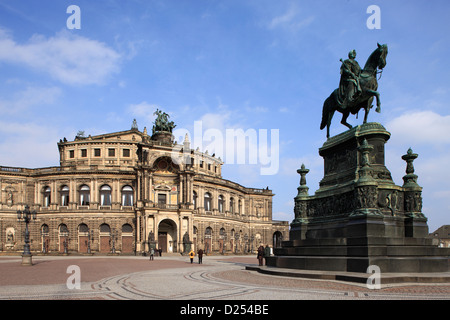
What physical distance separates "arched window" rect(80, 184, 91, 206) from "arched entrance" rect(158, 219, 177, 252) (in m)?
12.2

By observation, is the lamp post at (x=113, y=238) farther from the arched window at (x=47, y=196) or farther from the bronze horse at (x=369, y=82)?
the bronze horse at (x=369, y=82)

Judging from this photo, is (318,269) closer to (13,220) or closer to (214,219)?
(214,219)

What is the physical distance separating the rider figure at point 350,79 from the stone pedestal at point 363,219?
1.71m

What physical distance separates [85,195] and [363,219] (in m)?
56.7

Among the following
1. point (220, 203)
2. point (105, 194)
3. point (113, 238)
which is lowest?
point (113, 238)

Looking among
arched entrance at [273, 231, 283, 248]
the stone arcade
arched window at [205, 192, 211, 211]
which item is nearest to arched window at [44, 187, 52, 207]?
the stone arcade

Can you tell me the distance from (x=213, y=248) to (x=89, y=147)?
28397 mm

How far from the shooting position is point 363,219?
16.1 meters

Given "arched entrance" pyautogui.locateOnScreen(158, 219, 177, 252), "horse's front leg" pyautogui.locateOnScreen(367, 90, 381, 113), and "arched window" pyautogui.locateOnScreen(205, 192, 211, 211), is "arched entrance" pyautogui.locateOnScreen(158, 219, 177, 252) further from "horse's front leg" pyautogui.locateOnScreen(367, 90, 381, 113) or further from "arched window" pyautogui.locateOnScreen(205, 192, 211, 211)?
"horse's front leg" pyautogui.locateOnScreen(367, 90, 381, 113)

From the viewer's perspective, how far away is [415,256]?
16000mm

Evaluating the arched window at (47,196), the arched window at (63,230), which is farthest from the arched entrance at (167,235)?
the arched window at (47,196)

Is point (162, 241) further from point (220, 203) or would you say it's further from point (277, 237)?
point (277, 237)

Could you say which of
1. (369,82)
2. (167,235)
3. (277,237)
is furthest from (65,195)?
(369,82)

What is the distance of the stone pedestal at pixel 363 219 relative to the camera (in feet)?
51.6
